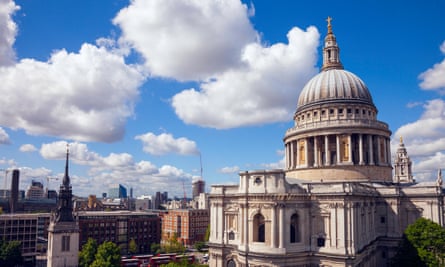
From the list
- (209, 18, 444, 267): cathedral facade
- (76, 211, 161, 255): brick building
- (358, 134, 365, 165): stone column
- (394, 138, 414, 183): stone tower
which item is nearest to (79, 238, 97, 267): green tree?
(209, 18, 444, 267): cathedral facade

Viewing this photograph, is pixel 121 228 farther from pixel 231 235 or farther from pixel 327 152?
pixel 327 152

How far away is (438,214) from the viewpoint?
222 ft

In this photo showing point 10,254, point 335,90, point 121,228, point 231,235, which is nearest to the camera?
point 231,235

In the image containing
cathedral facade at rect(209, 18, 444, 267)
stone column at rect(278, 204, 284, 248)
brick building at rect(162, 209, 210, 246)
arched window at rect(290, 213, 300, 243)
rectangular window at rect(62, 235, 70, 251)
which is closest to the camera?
stone column at rect(278, 204, 284, 248)

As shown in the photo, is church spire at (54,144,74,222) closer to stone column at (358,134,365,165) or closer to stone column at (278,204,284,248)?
stone column at (278,204,284,248)

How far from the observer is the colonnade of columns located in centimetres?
7331

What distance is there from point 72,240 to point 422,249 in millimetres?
62507

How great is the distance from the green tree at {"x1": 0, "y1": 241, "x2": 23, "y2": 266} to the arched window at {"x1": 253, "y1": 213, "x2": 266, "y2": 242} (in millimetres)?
65364

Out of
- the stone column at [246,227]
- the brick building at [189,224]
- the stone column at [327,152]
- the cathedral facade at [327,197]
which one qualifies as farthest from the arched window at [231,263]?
the brick building at [189,224]

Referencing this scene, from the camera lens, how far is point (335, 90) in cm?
7862

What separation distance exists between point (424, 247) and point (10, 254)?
88.7 metres

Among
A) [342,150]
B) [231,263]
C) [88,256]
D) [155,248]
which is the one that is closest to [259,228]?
[231,263]

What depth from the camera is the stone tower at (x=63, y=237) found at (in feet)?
242

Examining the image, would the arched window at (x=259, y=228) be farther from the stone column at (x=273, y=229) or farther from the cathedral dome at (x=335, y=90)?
the cathedral dome at (x=335, y=90)
